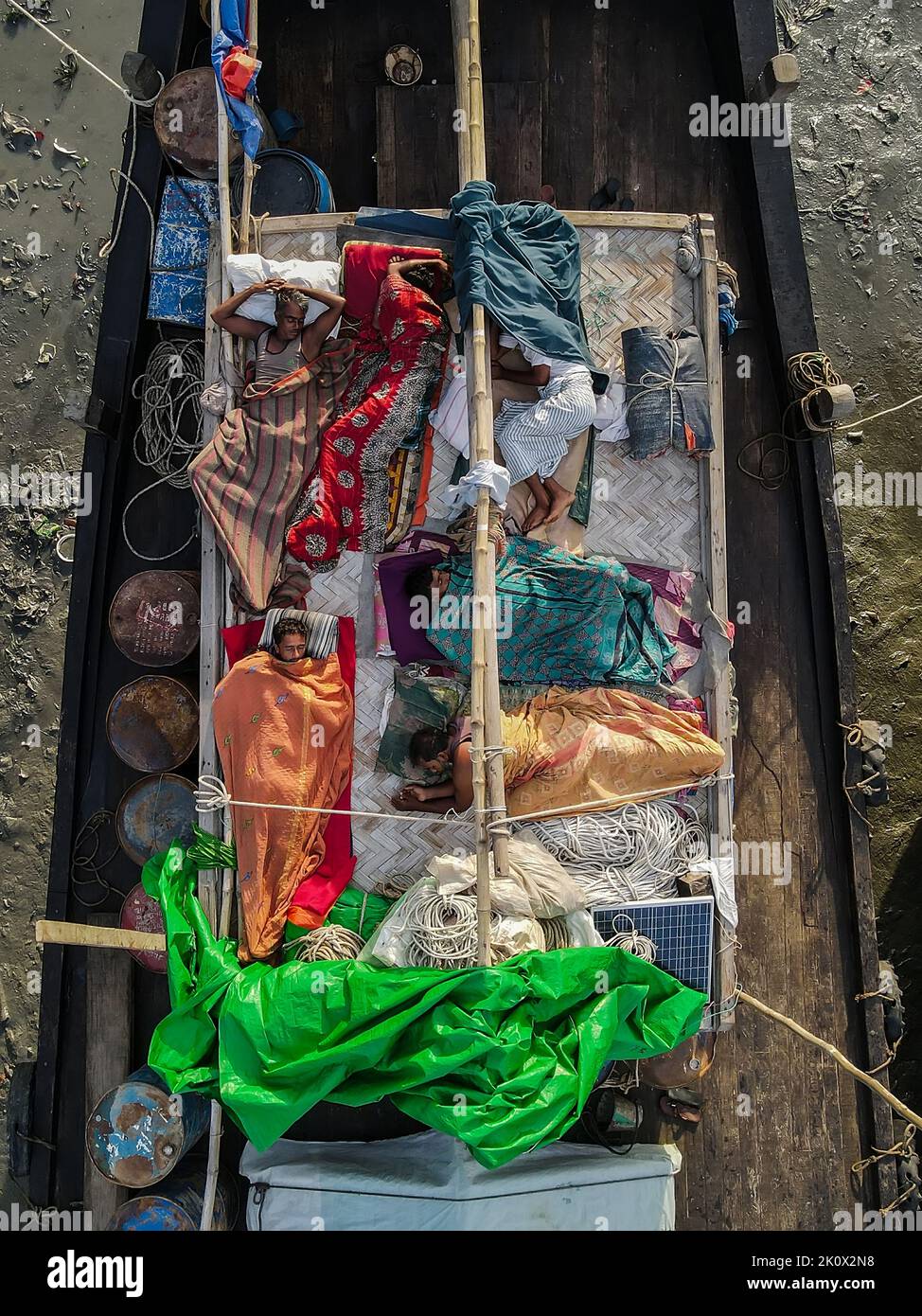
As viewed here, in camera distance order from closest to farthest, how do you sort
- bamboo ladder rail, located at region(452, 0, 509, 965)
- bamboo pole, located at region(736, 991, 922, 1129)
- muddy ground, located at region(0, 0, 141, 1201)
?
bamboo ladder rail, located at region(452, 0, 509, 965)
bamboo pole, located at region(736, 991, 922, 1129)
muddy ground, located at region(0, 0, 141, 1201)

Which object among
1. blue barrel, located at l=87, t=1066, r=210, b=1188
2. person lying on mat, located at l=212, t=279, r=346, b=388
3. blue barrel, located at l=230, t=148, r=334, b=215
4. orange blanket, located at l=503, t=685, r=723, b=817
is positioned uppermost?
blue barrel, located at l=230, t=148, r=334, b=215

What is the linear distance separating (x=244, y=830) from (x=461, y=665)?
1.31 meters

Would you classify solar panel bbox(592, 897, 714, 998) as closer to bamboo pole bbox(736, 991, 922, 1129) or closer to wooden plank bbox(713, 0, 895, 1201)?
bamboo pole bbox(736, 991, 922, 1129)

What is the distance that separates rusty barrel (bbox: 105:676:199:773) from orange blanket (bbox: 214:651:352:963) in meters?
0.40

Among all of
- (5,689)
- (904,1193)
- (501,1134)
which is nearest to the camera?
(501,1134)

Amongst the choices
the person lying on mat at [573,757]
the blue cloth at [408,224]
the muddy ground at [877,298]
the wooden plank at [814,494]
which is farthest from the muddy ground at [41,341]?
the muddy ground at [877,298]

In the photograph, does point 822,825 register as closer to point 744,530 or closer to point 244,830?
point 744,530

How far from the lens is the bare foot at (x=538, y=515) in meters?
5.02

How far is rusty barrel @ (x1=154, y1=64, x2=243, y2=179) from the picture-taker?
5379 millimetres

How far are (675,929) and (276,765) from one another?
6.81 ft

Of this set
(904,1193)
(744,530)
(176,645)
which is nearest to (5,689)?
(176,645)

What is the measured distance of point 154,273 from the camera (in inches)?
214

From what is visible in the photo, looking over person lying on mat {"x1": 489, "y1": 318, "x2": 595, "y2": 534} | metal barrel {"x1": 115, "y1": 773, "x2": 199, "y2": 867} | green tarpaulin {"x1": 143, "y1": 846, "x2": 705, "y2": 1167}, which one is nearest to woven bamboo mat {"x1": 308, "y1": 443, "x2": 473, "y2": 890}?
person lying on mat {"x1": 489, "y1": 318, "x2": 595, "y2": 534}

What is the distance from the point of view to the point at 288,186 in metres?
5.48
